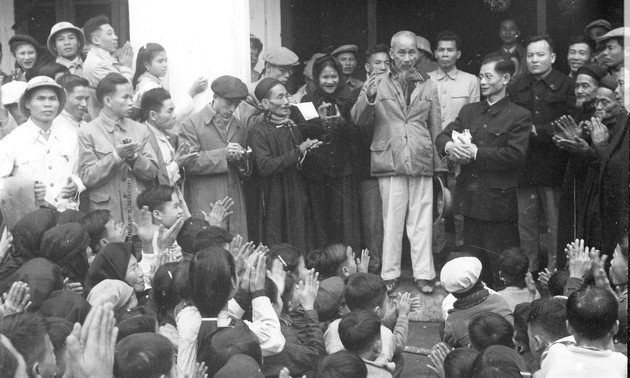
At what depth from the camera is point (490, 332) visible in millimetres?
4410

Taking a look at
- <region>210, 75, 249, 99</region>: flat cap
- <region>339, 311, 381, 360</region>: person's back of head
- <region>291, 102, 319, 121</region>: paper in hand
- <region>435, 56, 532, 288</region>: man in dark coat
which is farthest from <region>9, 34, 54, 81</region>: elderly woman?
<region>339, 311, 381, 360</region>: person's back of head

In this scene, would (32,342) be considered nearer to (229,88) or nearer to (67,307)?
(67,307)

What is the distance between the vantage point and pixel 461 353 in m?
4.09

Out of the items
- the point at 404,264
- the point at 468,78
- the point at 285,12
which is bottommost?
the point at 404,264

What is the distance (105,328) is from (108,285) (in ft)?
4.96

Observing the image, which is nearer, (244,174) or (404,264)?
(244,174)

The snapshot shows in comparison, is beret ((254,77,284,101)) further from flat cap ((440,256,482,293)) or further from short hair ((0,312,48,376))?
short hair ((0,312,48,376))

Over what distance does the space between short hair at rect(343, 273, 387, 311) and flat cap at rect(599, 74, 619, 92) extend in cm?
217

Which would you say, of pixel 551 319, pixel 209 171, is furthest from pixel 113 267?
pixel 551 319

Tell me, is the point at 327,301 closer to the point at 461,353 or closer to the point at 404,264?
the point at 461,353

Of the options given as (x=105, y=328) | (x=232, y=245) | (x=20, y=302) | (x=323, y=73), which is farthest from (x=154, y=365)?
(x=323, y=73)

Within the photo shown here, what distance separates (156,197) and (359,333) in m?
1.97

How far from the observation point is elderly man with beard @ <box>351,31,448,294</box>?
6871mm

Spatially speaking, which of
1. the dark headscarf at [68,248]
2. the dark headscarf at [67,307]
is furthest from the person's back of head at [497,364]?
the dark headscarf at [68,248]
